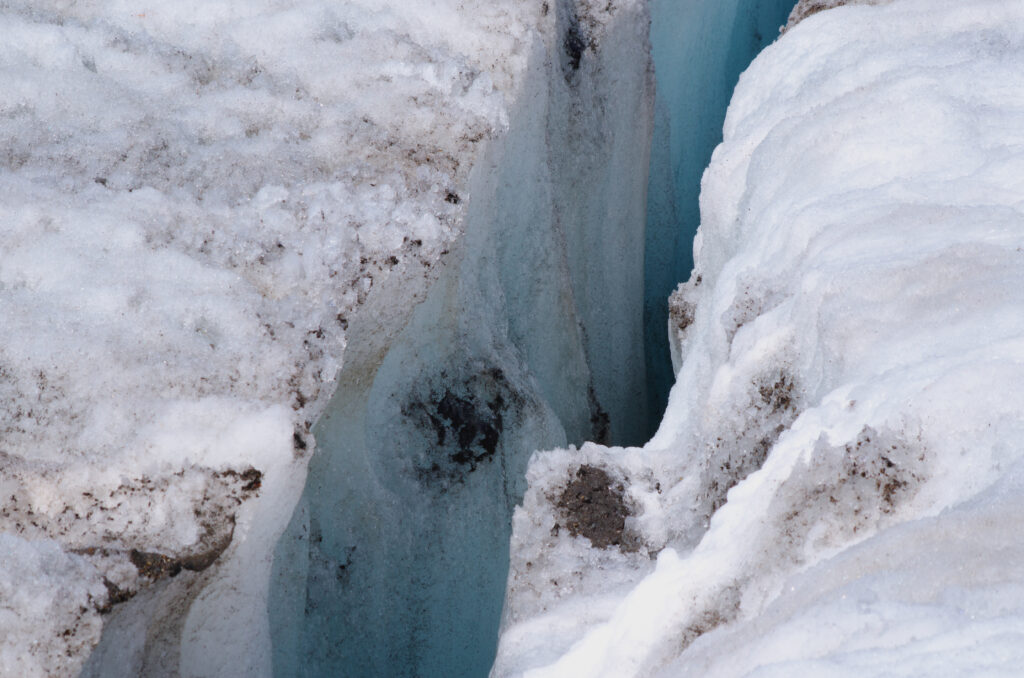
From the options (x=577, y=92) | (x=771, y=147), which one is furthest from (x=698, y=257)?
(x=577, y=92)

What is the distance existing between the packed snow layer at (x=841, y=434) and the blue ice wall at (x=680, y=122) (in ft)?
5.23

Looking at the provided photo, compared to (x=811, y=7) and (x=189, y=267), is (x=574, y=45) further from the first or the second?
(x=189, y=267)

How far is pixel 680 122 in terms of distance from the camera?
4.04 m

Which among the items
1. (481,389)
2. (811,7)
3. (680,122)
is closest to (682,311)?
(481,389)

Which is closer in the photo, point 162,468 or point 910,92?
point 162,468

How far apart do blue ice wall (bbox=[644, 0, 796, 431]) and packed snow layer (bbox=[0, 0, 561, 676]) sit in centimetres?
167

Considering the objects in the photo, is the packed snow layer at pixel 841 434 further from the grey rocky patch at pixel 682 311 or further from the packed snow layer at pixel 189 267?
the packed snow layer at pixel 189 267

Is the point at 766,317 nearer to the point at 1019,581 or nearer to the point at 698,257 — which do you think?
the point at 1019,581

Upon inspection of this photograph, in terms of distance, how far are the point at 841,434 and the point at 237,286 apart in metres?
1.01

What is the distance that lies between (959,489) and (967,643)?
28 cm

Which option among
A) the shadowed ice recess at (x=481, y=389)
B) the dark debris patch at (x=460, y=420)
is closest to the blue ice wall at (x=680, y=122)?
the shadowed ice recess at (x=481, y=389)

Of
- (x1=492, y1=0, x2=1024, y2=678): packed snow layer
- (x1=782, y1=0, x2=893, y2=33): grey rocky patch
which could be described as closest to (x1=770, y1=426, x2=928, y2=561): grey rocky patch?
(x1=492, y1=0, x2=1024, y2=678): packed snow layer

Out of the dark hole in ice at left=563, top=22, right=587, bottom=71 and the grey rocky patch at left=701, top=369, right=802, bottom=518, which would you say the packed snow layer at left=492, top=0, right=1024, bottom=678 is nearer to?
the grey rocky patch at left=701, top=369, right=802, bottom=518

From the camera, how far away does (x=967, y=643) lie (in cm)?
82
